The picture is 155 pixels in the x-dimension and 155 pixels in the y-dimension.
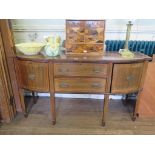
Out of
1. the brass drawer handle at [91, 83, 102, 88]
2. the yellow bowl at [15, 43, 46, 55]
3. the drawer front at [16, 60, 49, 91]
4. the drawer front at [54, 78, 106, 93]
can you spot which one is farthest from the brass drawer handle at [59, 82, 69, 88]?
the yellow bowl at [15, 43, 46, 55]

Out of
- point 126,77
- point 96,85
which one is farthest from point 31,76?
point 126,77

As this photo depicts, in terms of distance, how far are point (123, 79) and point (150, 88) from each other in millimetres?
607

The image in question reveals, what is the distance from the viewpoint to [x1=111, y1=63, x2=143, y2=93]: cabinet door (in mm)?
→ 1432

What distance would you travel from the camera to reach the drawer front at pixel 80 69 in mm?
1425

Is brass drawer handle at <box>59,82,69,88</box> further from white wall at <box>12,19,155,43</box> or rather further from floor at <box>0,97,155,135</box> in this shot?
white wall at <box>12,19,155,43</box>

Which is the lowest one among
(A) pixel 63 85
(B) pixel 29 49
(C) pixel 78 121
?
(C) pixel 78 121

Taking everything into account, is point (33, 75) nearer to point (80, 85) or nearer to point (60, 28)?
point (80, 85)

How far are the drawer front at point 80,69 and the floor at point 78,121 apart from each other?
2.02 feet

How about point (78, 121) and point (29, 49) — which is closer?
point (29, 49)

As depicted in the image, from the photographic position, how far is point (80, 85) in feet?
4.94

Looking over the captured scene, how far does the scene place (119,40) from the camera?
1873 mm

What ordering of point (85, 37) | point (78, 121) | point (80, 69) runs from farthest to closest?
point (78, 121), point (85, 37), point (80, 69)

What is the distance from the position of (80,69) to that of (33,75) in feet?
1.56
